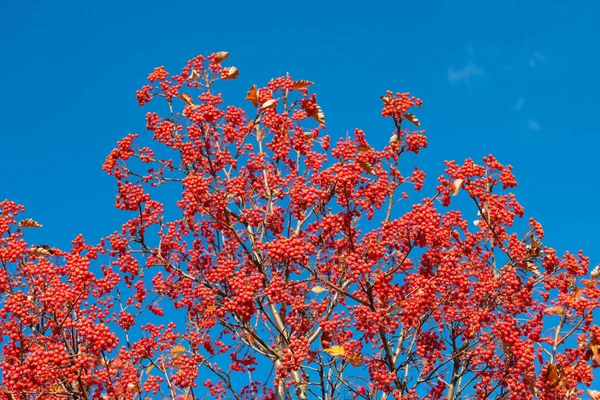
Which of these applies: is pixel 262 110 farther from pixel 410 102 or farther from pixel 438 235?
pixel 438 235

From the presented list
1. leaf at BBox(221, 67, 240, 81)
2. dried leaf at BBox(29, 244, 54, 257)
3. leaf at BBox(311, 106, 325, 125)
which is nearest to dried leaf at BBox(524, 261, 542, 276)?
leaf at BBox(311, 106, 325, 125)

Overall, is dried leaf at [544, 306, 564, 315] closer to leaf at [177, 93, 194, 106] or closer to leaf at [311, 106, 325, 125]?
leaf at [311, 106, 325, 125]

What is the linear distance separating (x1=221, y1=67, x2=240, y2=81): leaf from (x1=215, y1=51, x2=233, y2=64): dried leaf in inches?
7.5

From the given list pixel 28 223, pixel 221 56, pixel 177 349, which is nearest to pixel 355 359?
pixel 177 349

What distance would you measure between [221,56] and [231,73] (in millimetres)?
376

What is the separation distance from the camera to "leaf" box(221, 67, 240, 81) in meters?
14.0

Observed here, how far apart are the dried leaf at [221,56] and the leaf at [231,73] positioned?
19 centimetres

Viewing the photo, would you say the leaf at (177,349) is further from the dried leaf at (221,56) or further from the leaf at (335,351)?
the dried leaf at (221,56)

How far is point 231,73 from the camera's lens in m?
14.0

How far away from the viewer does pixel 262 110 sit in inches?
530

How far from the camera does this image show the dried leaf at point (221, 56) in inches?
549

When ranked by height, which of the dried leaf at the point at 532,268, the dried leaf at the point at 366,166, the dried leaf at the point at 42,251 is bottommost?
the dried leaf at the point at 42,251

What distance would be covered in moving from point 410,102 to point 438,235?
213cm

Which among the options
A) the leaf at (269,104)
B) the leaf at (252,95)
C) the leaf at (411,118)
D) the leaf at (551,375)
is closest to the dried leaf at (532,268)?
the leaf at (551,375)
